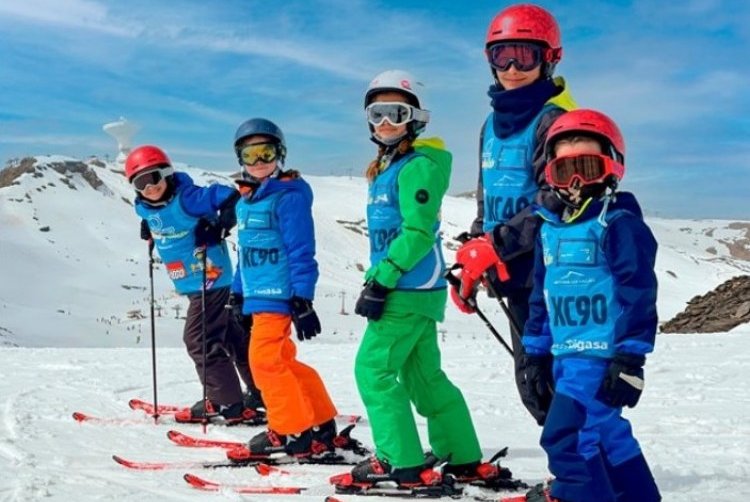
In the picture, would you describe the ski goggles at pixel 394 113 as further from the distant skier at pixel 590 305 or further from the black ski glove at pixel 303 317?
the black ski glove at pixel 303 317

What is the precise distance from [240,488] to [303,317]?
3.60 ft

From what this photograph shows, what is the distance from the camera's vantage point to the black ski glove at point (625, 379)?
305 cm

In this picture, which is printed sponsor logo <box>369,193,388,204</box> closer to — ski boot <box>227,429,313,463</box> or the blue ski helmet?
the blue ski helmet

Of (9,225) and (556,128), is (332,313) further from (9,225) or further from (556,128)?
(556,128)

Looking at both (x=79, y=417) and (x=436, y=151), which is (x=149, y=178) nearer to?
(x=79, y=417)

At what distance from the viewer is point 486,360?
961 cm

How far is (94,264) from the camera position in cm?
2633

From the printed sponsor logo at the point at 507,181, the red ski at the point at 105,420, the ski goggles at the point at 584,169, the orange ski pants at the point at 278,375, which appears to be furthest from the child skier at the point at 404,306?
the red ski at the point at 105,420

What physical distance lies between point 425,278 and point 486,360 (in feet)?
18.1

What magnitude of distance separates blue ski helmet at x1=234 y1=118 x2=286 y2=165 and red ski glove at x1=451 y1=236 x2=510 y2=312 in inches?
75.6

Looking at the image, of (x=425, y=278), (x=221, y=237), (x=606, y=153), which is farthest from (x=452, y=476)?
(x=221, y=237)

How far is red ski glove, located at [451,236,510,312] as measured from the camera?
3.84 metres

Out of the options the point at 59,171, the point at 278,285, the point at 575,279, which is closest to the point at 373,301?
the point at 278,285

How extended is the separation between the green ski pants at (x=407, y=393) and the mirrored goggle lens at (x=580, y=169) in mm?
1273
